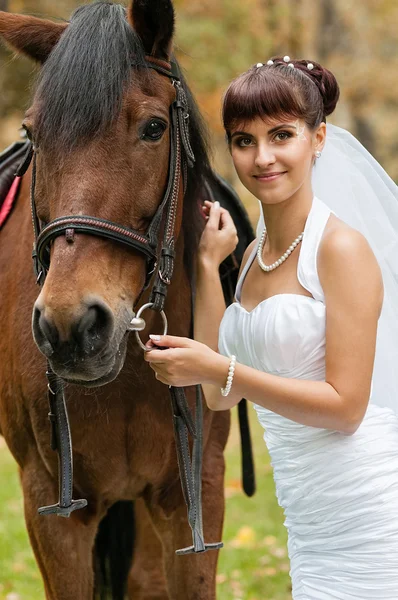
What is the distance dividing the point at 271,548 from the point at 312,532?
11.4ft

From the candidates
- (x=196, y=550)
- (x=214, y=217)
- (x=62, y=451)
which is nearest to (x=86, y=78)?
(x=214, y=217)

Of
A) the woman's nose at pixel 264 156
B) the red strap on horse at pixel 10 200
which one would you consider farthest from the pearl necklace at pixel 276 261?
the red strap on horse at pixel 10 200

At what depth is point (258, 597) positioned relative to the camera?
511cm

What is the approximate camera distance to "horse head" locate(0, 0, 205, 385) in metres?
2.24

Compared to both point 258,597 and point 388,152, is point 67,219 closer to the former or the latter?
point 258,597

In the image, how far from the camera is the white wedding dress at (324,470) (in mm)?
2535

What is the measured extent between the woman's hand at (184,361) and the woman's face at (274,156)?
0.56m

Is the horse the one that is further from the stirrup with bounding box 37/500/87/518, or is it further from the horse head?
the stirrup with bounding box 37/500/87/518

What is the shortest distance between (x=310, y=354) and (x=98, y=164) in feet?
2.73

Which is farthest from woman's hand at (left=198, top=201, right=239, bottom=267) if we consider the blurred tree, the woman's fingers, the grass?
the blurred tree

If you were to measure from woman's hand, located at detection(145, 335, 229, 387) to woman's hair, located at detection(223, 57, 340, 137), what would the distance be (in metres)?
0.73

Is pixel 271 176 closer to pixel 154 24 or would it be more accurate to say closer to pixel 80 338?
pixel 154 24

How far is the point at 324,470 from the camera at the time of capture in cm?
262

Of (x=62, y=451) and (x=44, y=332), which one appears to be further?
(x=62, y=451)
